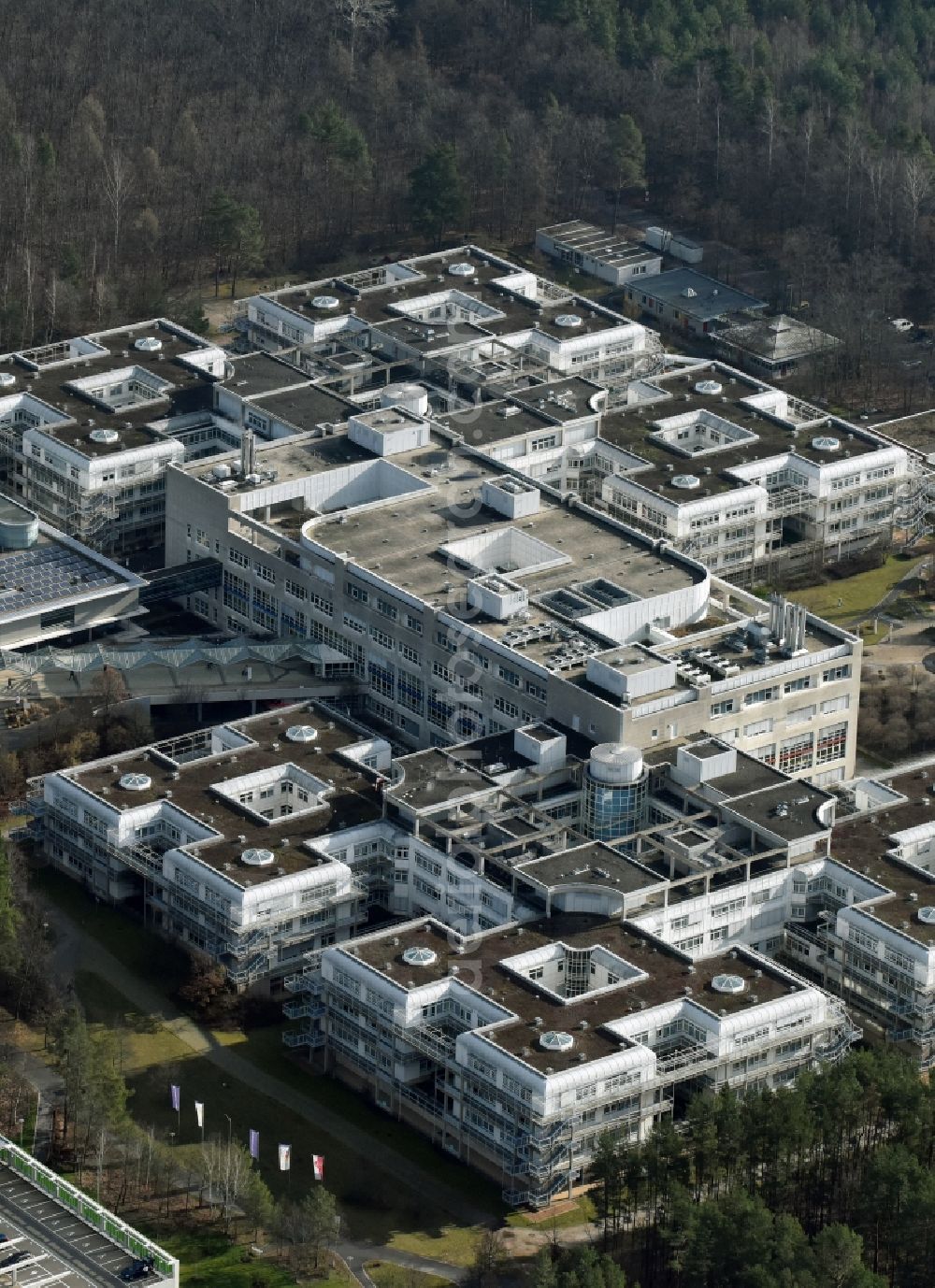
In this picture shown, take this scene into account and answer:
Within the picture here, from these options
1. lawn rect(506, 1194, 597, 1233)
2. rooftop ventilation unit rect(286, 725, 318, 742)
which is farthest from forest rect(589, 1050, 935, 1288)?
rooftop ventilation unit rect(286, 725, 318, 742)

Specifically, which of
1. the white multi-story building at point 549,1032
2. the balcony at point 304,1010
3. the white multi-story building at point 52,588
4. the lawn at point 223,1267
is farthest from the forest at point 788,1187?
the white multi-story building at point 52,588

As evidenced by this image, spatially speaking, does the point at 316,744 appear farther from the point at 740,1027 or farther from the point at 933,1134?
the point at 933,1134

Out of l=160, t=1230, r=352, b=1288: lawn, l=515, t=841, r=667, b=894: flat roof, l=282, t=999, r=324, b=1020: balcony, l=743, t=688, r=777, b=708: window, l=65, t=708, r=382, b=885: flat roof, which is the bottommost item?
l=160, t=1230, r=352, b=1288: lawn

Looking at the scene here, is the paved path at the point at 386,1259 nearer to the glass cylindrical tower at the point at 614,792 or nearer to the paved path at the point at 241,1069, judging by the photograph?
the paved path at the point at 241,1069

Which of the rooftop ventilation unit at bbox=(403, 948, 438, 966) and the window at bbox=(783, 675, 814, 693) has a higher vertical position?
the window at bbox=(783, 675, 814, 693)

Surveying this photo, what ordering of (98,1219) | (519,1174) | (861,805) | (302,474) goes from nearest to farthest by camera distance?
(98,1219) → (519,1174) → (861,805) → (302,474)

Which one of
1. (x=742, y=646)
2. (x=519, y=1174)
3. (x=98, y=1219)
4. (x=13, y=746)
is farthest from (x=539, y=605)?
(x=98, y=1219)

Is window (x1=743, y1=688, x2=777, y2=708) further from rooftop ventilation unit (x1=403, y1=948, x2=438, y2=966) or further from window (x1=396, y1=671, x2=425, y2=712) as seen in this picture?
rooftop ventilation unit (x1=403, y1=948, x2=438, y2=966)
